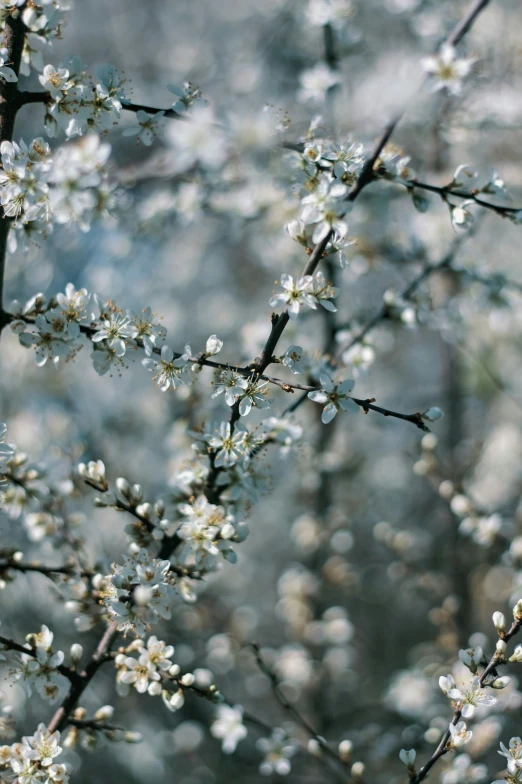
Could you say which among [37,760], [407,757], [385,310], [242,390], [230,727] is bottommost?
[37,760]

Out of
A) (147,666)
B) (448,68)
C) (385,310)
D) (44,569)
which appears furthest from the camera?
(385,310)

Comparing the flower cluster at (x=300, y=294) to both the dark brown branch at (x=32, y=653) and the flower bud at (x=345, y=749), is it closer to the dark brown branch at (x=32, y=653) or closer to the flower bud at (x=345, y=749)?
Result: the dark brown branch at (x=32, y=653)

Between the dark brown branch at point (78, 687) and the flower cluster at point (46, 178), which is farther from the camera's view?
the dark brown branch at point (78, 687)

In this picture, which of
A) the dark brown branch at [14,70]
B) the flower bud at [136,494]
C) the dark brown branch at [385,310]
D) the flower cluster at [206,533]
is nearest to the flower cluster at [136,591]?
the flower cluster at [206,533]

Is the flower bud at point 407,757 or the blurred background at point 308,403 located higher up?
the blurred background at point 308,403

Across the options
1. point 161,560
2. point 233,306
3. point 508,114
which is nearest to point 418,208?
point 161,560

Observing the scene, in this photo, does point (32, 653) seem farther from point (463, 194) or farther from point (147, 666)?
point (463, 194)

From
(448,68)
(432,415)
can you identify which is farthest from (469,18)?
(432,415)

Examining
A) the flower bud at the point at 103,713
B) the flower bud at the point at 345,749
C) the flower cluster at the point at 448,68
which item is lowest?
the flower bud at the point at 103,713

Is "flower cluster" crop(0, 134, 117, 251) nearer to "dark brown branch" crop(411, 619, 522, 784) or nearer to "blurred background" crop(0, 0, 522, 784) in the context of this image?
"blurred background" crop(0, 0, 522, 784)
